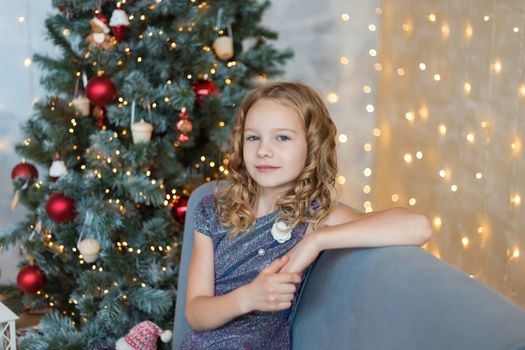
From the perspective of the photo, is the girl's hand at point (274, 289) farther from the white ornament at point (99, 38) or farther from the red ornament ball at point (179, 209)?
the white ornament at point (99, 38)

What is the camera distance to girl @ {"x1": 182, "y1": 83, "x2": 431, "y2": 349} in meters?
1.74

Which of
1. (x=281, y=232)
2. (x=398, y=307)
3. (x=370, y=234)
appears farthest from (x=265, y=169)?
(x=398, y=307)

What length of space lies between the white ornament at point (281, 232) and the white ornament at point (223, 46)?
1081 millimetres

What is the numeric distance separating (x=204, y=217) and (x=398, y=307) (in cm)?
76

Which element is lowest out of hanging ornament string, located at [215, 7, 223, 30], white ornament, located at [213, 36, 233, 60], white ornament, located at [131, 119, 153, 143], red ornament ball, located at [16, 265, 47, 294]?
red ornament ball, located at [16, 265, 47, 294]

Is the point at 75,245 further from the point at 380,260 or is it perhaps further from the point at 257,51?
the point at 380,260

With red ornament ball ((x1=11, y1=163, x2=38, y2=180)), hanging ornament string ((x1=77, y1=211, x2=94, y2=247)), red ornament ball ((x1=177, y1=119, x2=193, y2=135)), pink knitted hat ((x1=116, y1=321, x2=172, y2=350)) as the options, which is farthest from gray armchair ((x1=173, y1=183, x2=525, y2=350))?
red ornament ball ((x1=11, y1=163, x2=38, y2=180))

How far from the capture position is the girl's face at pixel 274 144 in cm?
176

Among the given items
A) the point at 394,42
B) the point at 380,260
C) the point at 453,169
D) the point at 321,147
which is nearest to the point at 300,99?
the point at 321,147

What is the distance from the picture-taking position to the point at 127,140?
2.70 metres

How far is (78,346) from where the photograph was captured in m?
2.61

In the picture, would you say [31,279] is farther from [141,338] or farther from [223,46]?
[223,46]

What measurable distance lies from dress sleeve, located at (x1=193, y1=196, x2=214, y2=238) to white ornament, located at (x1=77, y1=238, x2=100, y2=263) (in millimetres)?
813

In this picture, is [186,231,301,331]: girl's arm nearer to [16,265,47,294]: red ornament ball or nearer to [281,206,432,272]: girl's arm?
[281,206,432,272]: girl's arm
